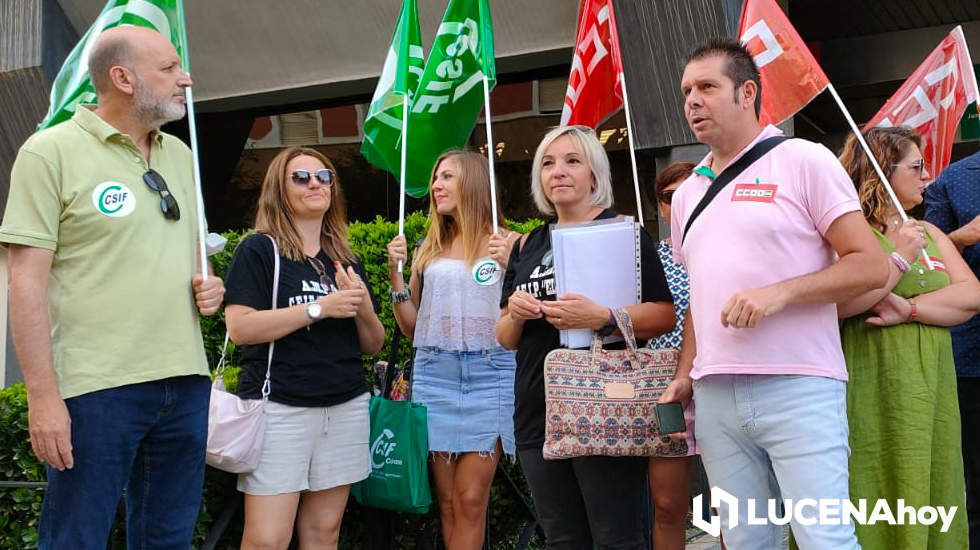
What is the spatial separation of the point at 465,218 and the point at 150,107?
183 centimetres

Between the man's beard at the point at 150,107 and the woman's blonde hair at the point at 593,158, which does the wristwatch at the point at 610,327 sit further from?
the man's beard at the point at 150,107

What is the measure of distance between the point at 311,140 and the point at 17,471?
6238 millimetres

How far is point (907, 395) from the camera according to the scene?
3.80 meters

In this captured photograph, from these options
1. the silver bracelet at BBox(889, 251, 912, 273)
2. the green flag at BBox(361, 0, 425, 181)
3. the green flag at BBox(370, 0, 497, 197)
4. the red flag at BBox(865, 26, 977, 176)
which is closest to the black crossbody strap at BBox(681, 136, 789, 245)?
the silver bracelet at BBox(889, 251, 912, 273)

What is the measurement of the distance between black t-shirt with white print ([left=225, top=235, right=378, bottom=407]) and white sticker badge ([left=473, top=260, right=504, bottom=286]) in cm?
79

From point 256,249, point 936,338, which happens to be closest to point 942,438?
point 936,338

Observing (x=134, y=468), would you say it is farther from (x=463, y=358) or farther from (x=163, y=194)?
(x=463, y=358)

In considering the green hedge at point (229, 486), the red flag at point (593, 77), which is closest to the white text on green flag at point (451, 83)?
the red flag at point (593, 77)

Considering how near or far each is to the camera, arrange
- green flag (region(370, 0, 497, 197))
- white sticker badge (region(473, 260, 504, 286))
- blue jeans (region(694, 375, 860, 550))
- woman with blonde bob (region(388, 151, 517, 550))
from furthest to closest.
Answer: green flag (region(370, 0, 497, 197))
white sticker badge (region(473, 260, 504, 286))
woman with blonde bob (region(388, 151, 517, 550))
blue jeans (region(694, 375, 860, 550))

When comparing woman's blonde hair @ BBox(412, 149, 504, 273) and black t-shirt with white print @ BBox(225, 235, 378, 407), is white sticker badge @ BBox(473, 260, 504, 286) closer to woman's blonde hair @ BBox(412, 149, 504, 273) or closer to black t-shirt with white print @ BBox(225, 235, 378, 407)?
woman's blonde hair @ BBox(412, 149, 504, 273)

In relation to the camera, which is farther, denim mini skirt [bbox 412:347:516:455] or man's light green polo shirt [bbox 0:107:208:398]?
denim mini skirt [bbox 412:347:516:455]

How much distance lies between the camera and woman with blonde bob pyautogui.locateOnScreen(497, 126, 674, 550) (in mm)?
3592

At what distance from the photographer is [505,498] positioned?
5723 millimetres

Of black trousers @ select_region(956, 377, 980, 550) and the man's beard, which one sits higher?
the man's beard
